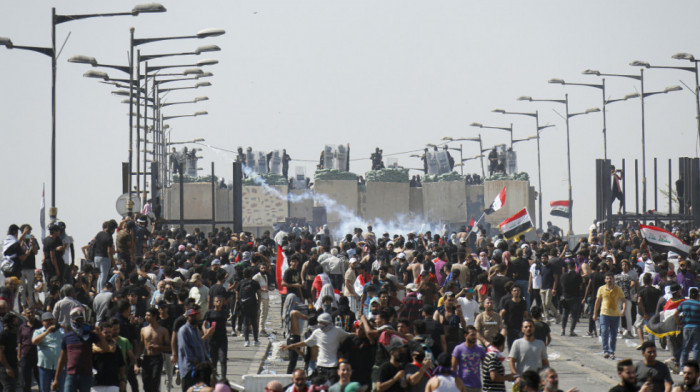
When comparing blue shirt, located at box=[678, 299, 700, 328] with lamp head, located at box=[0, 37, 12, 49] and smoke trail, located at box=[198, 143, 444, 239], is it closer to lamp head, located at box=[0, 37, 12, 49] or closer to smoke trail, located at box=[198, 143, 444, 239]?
lamp head, located at box=[0, 37, 12, 49]

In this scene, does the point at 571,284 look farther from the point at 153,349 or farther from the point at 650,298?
the point at 153,349

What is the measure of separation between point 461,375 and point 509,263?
1027 cm

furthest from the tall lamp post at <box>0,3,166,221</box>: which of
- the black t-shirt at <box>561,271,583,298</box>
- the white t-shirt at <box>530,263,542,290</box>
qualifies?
the black t-shirt at <box>561,271,583,298</box>

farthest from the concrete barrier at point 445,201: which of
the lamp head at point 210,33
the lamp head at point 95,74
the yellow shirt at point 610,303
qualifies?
the yellow shirt at point 610,303

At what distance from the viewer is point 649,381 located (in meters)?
12.9

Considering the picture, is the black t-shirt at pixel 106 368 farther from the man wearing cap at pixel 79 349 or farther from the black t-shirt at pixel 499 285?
the black t-shirt at pixel 499 285

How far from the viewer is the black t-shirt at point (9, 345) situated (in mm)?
16141

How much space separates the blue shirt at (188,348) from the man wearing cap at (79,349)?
1.25 m

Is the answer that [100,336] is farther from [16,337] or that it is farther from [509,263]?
[509,263]

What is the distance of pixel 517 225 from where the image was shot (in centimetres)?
3372

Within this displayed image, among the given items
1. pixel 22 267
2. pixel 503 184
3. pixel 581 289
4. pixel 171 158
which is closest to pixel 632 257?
pixel 581 289

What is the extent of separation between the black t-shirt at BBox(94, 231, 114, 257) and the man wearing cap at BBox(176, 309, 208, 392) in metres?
7.54

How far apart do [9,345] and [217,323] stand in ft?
10.5

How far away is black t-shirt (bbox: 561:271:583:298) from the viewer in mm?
24594
